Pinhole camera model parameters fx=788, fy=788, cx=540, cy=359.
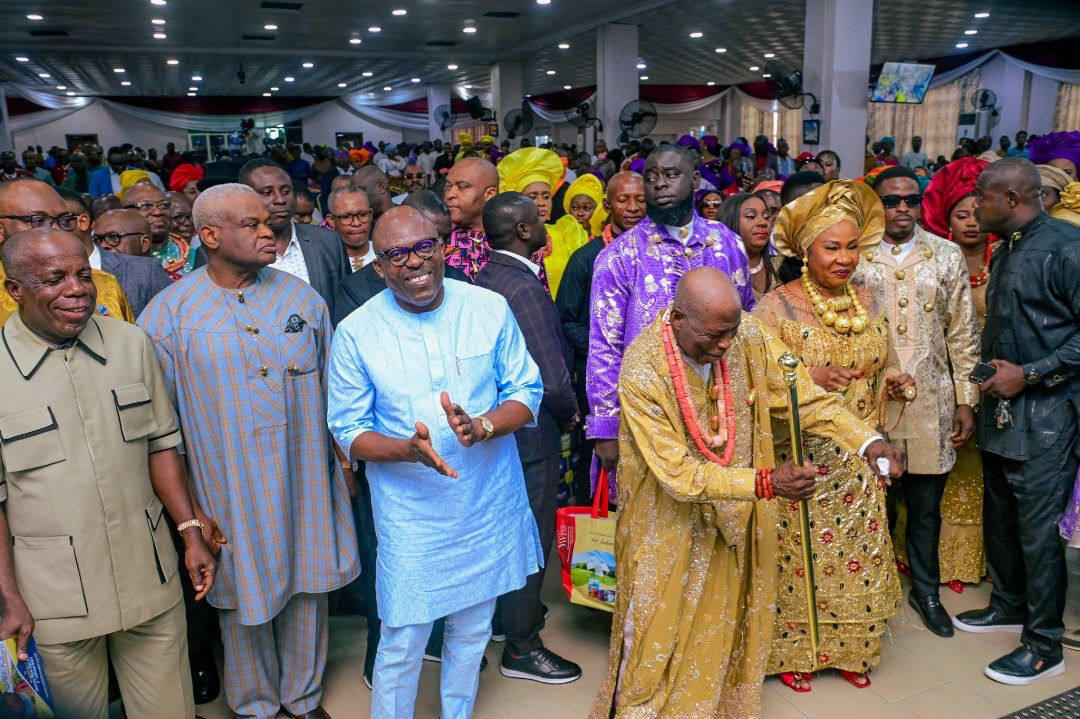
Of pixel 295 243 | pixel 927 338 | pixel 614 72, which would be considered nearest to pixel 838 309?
pixel 927 338

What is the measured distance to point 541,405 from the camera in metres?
3.01

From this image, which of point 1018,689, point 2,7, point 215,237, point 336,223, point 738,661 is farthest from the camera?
point 2,7

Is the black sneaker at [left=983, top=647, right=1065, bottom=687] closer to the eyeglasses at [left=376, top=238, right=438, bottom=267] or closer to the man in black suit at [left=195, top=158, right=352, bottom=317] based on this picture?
the eyeglasses at [left=376, top=238, right=438, bottom=267]

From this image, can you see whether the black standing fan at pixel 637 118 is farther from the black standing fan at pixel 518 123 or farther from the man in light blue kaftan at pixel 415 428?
the man in light blue kaftan at pixel 415 428

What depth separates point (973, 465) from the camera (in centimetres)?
371

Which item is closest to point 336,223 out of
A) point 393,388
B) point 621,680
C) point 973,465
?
point 393,388

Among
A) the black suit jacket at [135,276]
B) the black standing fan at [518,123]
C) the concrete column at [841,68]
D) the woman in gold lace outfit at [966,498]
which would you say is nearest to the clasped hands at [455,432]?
the black suit jacket at [135,276]

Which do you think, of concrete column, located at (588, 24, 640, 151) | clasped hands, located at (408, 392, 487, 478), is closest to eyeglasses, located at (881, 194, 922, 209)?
clasped hands, located at (408, 392, 487, 478)

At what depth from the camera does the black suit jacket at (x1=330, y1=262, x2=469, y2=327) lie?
9.69ft

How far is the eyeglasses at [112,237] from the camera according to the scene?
3672mm

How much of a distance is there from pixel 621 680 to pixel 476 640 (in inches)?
20.4

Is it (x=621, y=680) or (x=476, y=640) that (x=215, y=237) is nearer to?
(x=476, y=640)

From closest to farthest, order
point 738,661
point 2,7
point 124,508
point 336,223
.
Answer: point 124,508, point 738,661, point 336,223, point 2,7

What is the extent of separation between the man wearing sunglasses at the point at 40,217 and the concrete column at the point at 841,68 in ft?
31.1
